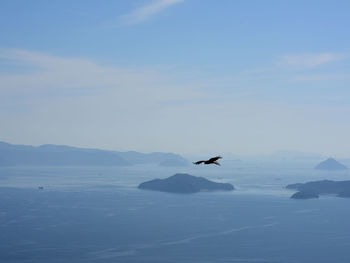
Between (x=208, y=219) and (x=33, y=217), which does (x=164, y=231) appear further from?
(x=33, y=217)

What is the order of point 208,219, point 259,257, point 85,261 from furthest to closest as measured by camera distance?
point 208,219
point 259,257
point 85,261

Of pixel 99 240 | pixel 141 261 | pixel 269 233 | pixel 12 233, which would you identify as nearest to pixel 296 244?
pixel 269 233

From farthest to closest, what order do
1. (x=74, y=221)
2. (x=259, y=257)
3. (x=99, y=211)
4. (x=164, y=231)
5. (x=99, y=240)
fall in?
(x=99, y=211)
(x=74, y=221)
(x=164, y=231)
(x=99, y=240)
(x=259, y=257)

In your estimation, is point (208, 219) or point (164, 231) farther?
point (208, 219)

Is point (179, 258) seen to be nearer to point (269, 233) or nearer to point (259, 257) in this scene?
point (259, 257)

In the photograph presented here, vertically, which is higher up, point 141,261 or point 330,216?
point 330,216

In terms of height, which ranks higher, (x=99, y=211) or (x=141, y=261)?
(x=99, y=211)

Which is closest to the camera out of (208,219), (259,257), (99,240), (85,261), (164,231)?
(85,261)

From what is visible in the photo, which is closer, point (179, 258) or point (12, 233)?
point (179, 258)

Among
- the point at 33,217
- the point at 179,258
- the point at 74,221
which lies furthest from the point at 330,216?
the point at 33,217
